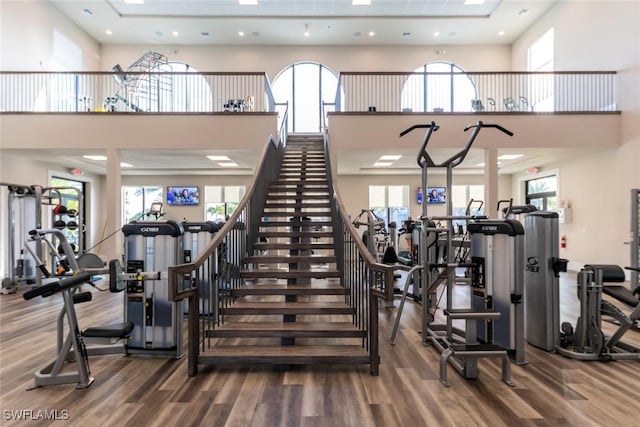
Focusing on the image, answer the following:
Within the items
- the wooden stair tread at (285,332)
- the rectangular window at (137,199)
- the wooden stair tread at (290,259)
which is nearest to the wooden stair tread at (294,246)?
the wooden stair tread at (290,259)

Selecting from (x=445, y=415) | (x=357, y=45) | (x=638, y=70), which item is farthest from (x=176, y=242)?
(x=357, y=45)

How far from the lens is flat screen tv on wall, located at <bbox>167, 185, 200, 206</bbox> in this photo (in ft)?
43.5

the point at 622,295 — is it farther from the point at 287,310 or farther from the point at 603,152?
the point at 603,152

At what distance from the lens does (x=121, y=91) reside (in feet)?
34.7

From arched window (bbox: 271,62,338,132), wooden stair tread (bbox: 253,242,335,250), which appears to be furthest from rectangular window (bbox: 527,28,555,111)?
wooden stair tread (bbox: 253,242,335,250)

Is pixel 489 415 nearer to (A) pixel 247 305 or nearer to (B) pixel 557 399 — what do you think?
(B) pixel 557 399

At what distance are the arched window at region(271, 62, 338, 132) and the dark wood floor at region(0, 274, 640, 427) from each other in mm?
11011

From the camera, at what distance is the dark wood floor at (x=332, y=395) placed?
2389mm

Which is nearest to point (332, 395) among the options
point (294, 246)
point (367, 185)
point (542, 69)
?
point (294, 246)

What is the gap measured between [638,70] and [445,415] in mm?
9135

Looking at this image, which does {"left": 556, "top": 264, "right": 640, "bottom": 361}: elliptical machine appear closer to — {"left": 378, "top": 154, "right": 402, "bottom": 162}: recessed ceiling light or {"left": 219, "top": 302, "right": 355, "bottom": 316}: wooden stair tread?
{"left": 219, "top": 302, "right": 355, "bottom": 316}: wooden stair tread

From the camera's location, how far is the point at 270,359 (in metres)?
3.08

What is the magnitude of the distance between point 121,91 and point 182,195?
167 inches

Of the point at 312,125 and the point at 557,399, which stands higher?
the point at 312,125
